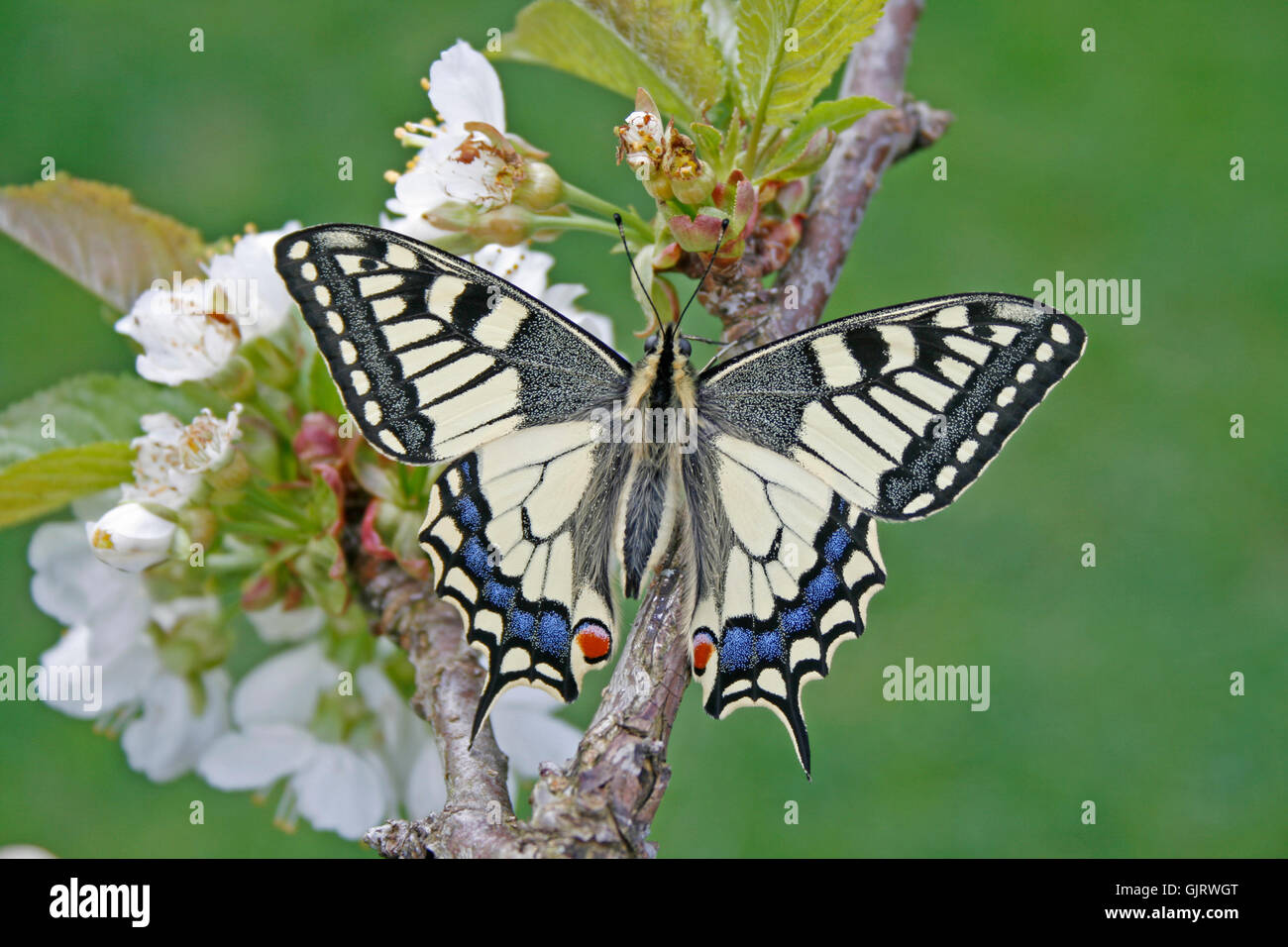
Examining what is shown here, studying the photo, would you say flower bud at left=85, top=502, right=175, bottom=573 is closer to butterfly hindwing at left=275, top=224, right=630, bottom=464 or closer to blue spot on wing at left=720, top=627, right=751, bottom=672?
butterfly hindwing at left=275, top=224, right=630, bottom=464

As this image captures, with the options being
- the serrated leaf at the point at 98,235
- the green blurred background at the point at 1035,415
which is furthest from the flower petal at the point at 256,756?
the green blurred background at the point at 1035,415

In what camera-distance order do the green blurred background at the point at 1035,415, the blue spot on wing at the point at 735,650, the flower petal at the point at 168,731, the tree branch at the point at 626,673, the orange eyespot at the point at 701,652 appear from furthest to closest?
the green blurred background at the point at 1035,415 < the flower petal at the point at 168,731 < the blue spot on wing at the point at 735,650 < the orange eyespot at the point at 701,652 < the tree branch at the point at 626,673

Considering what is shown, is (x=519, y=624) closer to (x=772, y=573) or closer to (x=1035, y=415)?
(x=772, y=573)

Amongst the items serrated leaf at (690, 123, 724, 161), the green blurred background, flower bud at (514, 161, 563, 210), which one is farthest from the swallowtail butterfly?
the green blurred background

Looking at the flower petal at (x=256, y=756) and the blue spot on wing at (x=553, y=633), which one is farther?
the flower petal at (x=256, y=756)

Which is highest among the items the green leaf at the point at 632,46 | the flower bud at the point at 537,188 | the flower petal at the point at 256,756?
the green leaf at the point at 632,46

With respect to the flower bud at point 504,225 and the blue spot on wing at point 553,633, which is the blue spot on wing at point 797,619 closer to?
the blue spot on wing at point 553,633

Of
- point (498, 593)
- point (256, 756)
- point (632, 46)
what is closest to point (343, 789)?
point (256, 756)
